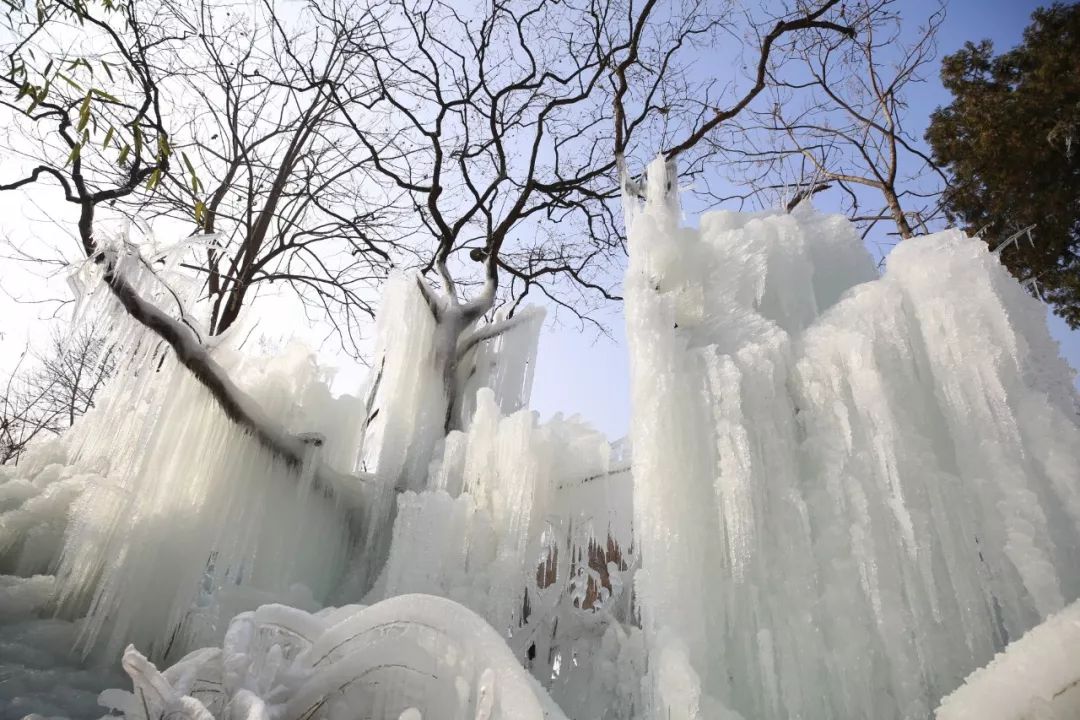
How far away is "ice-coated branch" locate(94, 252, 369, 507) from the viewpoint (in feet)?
13.4

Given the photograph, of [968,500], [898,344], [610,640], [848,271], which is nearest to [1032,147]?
[848,271]

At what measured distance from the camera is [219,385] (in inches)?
178

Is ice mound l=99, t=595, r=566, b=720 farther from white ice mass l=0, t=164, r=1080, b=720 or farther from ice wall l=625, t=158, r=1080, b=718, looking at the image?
ice wall l=625, t=158, r=1080, b=718

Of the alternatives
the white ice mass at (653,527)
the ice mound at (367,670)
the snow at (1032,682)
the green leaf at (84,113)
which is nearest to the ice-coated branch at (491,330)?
the white ice mass at (653,527)

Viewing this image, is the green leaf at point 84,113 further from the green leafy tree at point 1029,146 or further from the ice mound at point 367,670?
the green leafy tree at point 1029,146

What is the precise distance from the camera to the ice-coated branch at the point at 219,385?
4078 millimetres

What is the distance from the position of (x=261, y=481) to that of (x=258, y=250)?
17.1 ft

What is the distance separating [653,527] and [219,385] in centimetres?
360

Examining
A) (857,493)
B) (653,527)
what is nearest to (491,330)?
(653,527)

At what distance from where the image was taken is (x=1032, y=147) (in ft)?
22.7

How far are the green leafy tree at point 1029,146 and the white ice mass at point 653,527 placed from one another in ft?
14.6

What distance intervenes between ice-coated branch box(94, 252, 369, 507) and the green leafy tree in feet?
26.6

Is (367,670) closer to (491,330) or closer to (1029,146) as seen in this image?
(491,330)

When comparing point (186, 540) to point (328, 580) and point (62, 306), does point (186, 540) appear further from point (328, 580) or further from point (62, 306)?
point (62, 306)
